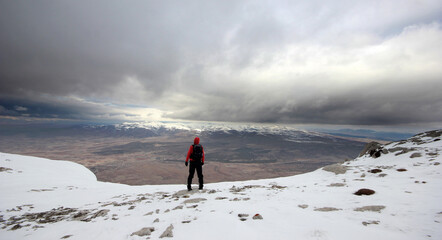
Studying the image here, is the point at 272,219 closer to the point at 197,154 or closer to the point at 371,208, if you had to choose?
the point at 371,208

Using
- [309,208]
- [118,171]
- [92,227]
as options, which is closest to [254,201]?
[309,208]

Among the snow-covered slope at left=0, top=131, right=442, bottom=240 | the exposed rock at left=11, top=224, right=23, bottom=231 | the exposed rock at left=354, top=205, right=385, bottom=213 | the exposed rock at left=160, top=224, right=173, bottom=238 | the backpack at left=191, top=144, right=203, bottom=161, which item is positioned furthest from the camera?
the backpack at left=191, top=144, right=203, bottom=161

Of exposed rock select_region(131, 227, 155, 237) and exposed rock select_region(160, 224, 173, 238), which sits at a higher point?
exposed rock select_region(160, 224, 173, 238)

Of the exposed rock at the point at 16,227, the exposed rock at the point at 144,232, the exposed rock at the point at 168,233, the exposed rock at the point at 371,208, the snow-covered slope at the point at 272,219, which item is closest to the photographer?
the snow-covered slope at the point at 272,219

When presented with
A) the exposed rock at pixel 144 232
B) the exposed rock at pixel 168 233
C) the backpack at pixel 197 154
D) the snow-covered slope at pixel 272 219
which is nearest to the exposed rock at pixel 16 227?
the snow-covered slope at pixel 272 219

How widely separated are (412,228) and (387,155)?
1817cm

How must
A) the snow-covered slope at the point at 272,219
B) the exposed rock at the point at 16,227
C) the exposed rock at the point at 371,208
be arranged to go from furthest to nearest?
the exposed rock at the point at 16,227 → the exposed rock at the point at 371,208 → the snow-covered slope at the point at 272,219

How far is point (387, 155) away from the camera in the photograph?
59.0 feet

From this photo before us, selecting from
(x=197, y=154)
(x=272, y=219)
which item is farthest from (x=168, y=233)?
(x=197, y=154)

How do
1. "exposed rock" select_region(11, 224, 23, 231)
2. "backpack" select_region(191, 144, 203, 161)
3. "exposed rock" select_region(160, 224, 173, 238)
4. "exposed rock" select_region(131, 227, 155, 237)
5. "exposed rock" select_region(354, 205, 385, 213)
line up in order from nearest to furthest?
1. "exposed rock" select_region(160, 224, 173, 238)
2. "exposed rock" select_region(131, 227, 155, 237)
3. "exposed rock" select_region(354, 205, 385, 213)
4. "exposed rock" select_region(11, 224, 23, 231)
5. "backpack" select_region(191, 144, 203, 161)

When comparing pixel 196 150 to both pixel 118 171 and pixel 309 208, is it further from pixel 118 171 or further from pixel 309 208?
pixel 118 171

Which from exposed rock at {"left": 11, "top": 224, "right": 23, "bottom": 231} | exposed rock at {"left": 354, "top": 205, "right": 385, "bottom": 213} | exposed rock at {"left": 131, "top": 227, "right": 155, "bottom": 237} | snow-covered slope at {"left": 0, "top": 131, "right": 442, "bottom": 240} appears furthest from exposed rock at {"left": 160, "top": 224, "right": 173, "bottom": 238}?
exposed rock at {"left": 11, "top": 224, "right": 23, "bottom": 231}

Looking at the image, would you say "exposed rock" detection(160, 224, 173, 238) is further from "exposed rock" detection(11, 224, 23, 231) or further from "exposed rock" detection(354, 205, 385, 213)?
"exposed rock" detection(11, 224, 23, 231)

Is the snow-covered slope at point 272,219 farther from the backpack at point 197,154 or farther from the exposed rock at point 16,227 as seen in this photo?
the backpack at point 197,154
